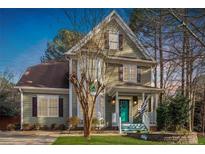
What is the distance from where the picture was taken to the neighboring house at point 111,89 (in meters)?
12.4

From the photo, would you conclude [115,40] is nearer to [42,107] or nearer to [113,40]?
[113,40]

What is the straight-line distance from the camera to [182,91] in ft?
43.7

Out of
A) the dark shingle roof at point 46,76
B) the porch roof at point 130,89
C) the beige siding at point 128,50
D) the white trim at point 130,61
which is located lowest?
the porch roof at point 130,89

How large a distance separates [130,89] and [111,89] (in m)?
0.67

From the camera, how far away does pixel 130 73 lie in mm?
13484

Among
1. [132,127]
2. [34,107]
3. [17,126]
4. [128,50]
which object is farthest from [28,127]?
[128,50]

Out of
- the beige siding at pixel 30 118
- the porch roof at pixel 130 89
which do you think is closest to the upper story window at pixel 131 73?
the porch roof at pixel 130 89

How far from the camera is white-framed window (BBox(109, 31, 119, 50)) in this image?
41.7 feet

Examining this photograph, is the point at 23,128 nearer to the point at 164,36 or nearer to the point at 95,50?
the point at 95,50

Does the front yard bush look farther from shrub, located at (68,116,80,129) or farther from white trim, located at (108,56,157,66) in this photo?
shrub, located at (68,116,80,129)

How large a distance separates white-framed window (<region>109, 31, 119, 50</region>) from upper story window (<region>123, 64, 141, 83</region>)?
84 centimetres

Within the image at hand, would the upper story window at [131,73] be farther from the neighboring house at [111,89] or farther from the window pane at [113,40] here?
the window pane at [113,40]

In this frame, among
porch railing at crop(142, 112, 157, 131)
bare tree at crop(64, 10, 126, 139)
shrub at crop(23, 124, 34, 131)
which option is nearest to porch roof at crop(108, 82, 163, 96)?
porch railing at crop(142, 112, 157, 131)

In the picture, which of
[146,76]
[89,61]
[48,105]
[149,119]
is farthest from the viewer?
[146,76]
